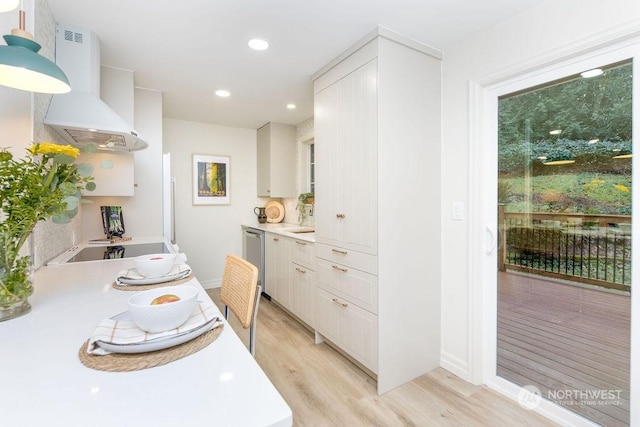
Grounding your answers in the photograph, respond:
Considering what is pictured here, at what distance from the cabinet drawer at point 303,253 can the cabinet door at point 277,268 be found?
146 millimetres

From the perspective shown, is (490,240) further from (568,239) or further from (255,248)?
(255,248)

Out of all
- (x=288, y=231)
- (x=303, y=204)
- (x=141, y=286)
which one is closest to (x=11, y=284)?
(x=141, y=286)

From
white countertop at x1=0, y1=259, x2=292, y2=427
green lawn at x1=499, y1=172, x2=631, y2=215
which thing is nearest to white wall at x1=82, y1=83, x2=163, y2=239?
white countertop at x1=0, y1=259, x2=292, y2=427

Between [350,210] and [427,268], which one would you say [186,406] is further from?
[427,268]

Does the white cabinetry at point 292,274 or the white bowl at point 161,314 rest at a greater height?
the white bowl at point 161,314

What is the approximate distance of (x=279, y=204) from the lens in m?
4.70

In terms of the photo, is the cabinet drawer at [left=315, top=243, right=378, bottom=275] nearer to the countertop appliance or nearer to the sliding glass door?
the sliding glass door

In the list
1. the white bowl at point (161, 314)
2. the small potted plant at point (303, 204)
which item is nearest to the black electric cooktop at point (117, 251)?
the white bowl at point (161, 314)

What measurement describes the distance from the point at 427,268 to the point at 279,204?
2856mm

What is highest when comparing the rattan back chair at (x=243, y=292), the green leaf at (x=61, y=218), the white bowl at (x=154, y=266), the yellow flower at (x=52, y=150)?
the yellow flower at (x=52, y=150)

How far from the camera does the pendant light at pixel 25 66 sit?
1.04 metres

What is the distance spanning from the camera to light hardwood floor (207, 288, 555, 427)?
1.76m

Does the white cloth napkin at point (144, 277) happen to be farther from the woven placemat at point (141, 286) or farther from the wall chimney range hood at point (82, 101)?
the wall chimney range hood at point (82, 101)

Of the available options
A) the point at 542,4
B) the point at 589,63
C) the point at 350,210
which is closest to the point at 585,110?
the point at 589,63
